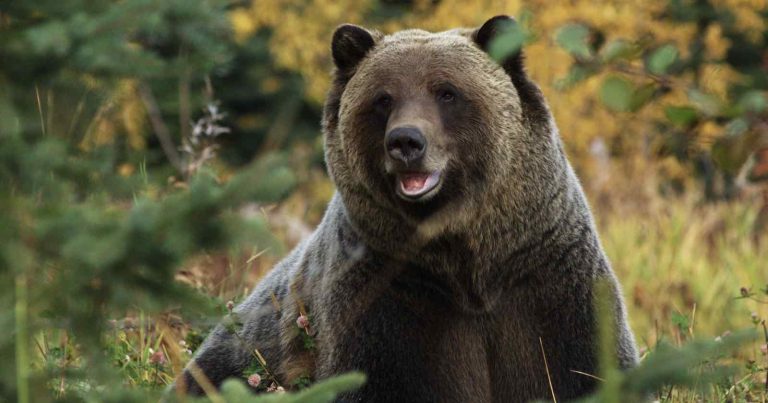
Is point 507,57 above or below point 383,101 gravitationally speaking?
above

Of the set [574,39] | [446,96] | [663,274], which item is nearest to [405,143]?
[446,96]

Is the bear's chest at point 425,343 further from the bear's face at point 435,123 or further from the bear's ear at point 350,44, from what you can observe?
the bear's ear at point 350,44

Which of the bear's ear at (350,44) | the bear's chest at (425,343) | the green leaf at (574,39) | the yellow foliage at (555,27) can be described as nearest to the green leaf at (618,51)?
the green leaf at (574,39)

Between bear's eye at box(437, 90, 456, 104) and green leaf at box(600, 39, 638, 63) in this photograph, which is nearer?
green leaf at box(600, 39, 638, 63)

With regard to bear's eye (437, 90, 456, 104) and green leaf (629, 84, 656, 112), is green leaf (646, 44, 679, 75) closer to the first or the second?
green leaf (629, 84, 656, 112)

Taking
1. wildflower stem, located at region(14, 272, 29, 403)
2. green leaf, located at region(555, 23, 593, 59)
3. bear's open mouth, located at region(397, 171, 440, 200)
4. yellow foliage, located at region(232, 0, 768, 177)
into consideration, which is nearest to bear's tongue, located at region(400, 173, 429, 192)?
bear's open mouth, located at region(397, 171, 440, 200)

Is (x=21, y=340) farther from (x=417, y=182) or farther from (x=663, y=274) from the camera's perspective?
(x=663, y=274)

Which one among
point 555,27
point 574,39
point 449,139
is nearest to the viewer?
point 574,39

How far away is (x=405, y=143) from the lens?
4.09 meters

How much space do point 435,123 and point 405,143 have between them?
265 millimetres

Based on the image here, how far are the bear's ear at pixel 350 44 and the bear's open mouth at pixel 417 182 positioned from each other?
723mm

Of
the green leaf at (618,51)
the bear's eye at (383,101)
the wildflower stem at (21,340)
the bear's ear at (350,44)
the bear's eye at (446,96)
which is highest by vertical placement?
the green leaf at (618,51)

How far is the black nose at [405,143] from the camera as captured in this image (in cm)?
407

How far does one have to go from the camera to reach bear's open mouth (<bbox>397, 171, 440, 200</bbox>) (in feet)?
13.7
